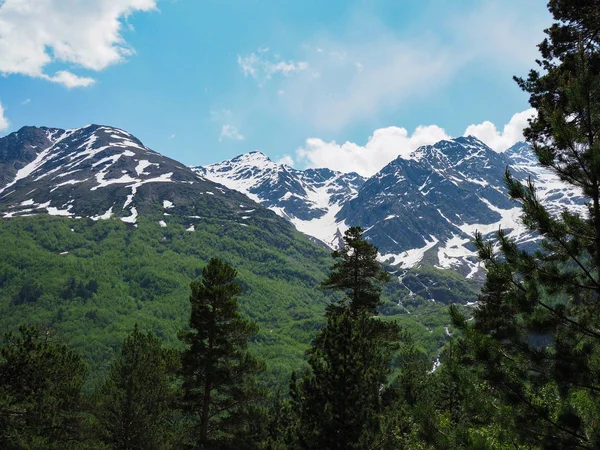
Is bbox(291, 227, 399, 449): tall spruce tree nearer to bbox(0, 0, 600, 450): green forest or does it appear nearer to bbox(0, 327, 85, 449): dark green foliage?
bbox(0, 0, 600, 450): green forest

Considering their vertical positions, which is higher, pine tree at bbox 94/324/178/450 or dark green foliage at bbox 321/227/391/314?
dark green foliage at bbox 321/227/391/314

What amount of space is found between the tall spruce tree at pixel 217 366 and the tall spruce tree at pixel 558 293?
17.3 metres

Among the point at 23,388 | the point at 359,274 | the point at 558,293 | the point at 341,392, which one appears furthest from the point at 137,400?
the point at 558,293

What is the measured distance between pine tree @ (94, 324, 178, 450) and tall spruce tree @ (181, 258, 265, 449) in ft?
11.4

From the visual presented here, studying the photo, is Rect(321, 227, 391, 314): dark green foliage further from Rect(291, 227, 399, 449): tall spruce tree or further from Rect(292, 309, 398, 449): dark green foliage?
Rect(292, 309, 398, 449): dark green foliage

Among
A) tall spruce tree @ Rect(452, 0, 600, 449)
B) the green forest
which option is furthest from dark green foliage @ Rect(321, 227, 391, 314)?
tall spruce tree @ Rect(452, 0, 600, 449)

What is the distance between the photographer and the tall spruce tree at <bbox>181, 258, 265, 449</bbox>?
899 inches

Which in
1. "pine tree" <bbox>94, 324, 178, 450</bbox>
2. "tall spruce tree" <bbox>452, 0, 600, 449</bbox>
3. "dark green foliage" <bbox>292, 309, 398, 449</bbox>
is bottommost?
"pine tree" <bbox>94, 324, 178, 450</bbox>

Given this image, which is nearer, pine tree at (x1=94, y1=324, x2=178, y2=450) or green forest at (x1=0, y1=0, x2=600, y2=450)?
green forest at (x1=0, y1=0, x2=600, y2=450)

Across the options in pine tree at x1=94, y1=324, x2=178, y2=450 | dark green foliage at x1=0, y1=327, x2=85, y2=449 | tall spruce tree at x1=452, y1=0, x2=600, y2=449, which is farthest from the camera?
pine tree at x1=94, y1=324, x2=178, y2=450

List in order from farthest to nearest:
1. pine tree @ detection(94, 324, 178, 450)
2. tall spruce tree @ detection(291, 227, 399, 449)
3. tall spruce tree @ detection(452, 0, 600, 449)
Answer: pine tree @ detection(94, 324, 178, 450), tall spruce tree @ detection(291, 227, 399, 449), tall spruce tree @ detection(452, 0, 600, 449)

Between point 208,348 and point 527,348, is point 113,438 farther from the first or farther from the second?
point 527,348

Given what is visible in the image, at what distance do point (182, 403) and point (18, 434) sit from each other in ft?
29.9

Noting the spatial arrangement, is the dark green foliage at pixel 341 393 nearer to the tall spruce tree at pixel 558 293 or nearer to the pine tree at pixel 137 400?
the tall spruce tree at pixel 558 293
